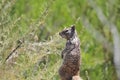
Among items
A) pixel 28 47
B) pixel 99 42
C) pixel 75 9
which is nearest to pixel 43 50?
pixel 28 47

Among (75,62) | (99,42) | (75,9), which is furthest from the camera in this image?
(75,9)

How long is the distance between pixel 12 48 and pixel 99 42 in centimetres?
708

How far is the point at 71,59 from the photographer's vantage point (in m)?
3.26

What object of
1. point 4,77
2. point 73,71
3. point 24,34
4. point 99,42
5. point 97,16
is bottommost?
point 73,71

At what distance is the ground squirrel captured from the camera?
3260 millimetres

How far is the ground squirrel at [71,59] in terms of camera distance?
326 centimetres

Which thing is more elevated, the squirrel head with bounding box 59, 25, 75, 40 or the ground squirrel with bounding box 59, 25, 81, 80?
the squirrel head with bounding box 59, 25, 75, 40

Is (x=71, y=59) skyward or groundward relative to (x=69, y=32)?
groundward

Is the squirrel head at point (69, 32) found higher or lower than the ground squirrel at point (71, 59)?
higher

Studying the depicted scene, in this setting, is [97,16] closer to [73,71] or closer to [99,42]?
[99,42]

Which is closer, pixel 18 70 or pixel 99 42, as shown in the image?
pixel 18 70

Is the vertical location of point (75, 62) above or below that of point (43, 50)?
below

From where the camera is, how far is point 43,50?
4086mm

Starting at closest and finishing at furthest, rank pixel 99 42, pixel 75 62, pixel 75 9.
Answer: pixel 75 62 < pixel 99 42 < pixel 75 9
